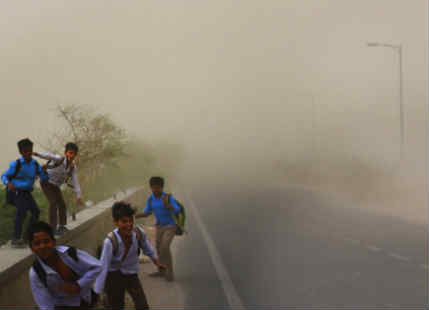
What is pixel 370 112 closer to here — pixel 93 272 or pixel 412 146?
Answer: pixel 412 146

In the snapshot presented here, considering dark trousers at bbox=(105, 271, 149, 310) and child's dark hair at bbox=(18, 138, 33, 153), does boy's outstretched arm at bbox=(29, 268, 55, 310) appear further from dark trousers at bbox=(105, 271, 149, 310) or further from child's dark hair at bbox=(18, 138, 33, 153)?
child's dark hair at bbox=(18, 138, 33, 153)

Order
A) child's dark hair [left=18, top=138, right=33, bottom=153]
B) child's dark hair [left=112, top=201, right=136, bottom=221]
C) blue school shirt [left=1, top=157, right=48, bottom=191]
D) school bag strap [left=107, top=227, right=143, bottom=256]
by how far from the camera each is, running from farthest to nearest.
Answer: blue school shirt [left=1, top=157, right=48, bottom=191] → child's dark hair [left=18, top=138, right=33, bottom=153] → school bag strap [left=107, top=227, right=143, bottom=256] → child's dark hair [left=112, top=201, right=136, bottom=221]

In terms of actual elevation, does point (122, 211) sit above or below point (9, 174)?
below

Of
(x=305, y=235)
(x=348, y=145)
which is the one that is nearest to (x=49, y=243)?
(x=305, y=235)

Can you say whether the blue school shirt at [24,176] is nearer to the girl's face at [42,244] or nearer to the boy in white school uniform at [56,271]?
the boy in white school uniform at [56,271]

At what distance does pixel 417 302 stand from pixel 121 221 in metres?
4.40

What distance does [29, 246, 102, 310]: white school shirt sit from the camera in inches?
158

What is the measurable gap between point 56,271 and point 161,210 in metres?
5.46

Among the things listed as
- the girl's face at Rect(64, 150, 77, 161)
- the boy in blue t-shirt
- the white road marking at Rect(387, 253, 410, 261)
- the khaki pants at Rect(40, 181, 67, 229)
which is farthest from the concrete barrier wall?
the white road marking at Rect(387, 253, 410, 261)

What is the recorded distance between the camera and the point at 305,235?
50.1 ft

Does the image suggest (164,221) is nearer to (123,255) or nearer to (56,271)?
(123,255)

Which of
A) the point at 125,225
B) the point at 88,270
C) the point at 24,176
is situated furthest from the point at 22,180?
the point at 88,270

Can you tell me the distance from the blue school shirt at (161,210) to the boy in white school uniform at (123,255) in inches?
116

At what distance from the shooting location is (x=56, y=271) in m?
4.02
